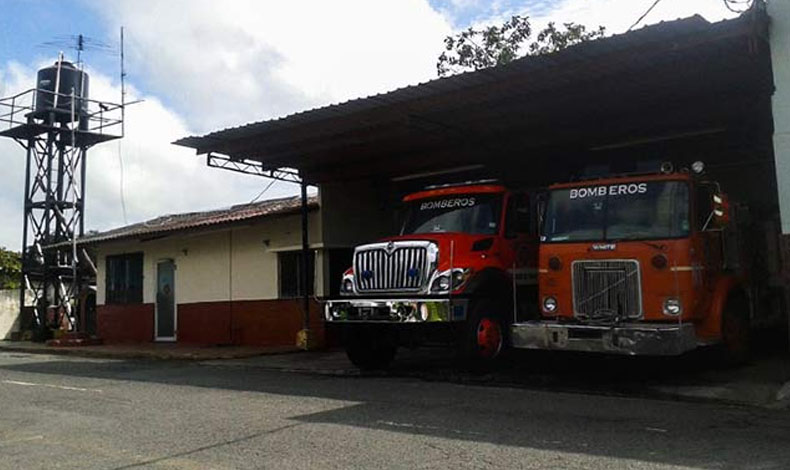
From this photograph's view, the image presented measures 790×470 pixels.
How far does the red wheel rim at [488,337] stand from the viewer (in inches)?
476

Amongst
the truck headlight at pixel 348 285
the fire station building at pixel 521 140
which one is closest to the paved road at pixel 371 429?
the truck headlight at pixel 348 285

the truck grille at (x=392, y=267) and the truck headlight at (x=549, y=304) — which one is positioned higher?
the truck grille at (x=392, y=267)

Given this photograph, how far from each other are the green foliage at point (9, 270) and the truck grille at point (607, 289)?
34816 mm

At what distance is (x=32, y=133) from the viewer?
29.7 m

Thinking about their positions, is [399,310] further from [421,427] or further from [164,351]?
[164,351]

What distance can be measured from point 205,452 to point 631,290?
6.31m

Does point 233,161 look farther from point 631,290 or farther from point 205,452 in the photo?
point 205,452

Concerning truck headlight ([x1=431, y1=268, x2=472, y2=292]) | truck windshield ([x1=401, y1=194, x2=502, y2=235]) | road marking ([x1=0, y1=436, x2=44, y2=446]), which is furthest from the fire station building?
Answer: road marking ([x1=0, y1=436, x2=44, y2=446])

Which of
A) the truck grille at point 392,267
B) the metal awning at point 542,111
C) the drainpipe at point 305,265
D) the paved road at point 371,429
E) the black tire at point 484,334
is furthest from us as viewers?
the drainpipe at point 305,265

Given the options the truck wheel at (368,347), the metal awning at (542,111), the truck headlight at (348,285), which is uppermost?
the metal awning at (542,111)

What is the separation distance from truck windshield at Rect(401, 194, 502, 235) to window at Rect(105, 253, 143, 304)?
13667 mm

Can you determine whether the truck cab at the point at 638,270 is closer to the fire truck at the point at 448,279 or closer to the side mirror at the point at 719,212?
the side mirror at the point at 719,212

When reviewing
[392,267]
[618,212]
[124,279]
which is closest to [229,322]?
[124,279]

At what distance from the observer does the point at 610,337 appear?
33.3 ft
